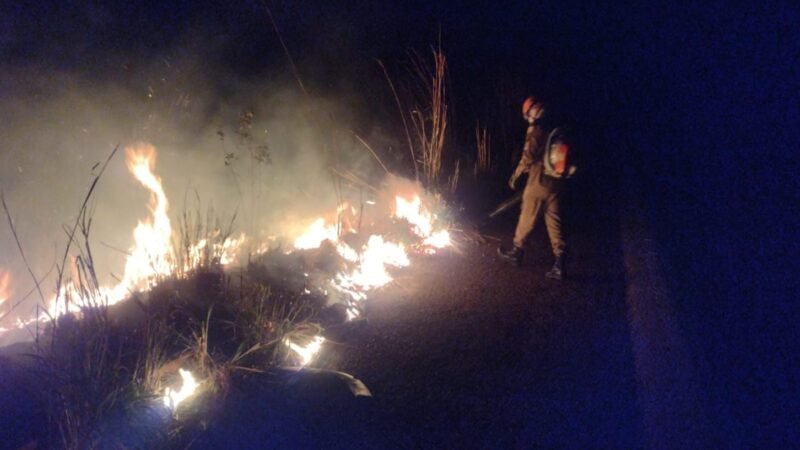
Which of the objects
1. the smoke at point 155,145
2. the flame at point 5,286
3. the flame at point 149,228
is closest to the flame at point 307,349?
the flame at point 149,228

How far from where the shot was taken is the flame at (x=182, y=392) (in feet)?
10.8

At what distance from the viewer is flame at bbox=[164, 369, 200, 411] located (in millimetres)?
3306

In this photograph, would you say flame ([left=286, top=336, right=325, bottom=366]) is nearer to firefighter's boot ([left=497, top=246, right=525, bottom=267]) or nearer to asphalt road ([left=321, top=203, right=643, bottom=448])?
asphalt road ([left=321, top=203, right=643, bottom=448])

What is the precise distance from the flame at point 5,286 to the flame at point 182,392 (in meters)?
6.07

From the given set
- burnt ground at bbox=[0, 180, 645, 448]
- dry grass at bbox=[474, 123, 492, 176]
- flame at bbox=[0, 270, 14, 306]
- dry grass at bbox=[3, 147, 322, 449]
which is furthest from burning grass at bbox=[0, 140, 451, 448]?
flame at bbox=[0, 270, 14, 306]

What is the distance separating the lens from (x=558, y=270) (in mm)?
5570

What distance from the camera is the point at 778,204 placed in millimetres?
6941

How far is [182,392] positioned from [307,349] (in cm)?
102

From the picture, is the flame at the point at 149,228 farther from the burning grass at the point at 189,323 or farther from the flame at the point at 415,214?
the flame at the point at 415,214

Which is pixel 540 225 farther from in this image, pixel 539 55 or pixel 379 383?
pixel 539 55

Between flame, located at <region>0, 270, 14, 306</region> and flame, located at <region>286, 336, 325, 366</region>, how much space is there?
6185 millimetres

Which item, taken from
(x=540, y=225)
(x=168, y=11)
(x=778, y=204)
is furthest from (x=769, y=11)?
(x=168, y=11)

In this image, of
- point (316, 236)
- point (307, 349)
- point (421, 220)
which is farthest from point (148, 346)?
point (421, 220)

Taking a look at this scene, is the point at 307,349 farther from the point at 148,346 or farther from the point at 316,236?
the point at 316,236
